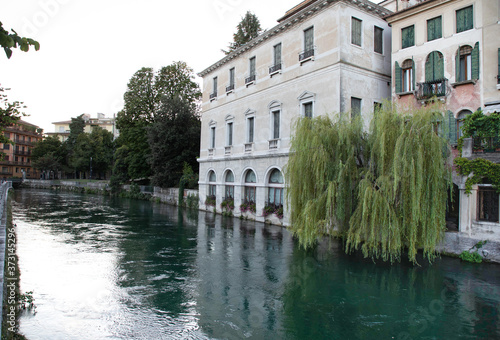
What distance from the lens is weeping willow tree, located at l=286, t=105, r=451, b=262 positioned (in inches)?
408

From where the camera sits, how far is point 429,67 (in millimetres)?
15141

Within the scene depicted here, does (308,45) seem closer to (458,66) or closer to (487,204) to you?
(458,66)

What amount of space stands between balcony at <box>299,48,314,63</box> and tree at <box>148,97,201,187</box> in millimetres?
18494

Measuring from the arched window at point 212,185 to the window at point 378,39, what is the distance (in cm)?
1530

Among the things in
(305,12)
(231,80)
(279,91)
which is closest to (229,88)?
(231,80)

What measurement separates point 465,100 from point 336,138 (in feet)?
20.1

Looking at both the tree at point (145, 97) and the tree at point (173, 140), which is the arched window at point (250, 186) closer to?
the tree at point (173, 140)

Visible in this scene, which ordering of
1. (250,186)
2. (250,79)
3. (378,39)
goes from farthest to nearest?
(250,79) → (250,186) → (378,39)

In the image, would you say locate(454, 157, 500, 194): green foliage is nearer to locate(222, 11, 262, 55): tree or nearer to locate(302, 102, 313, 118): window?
locate(302, 102, 313, 118): window

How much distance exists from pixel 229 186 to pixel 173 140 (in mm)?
11825

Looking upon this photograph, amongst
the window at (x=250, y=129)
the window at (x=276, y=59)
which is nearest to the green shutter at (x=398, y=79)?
the window at (x=276, y=59)

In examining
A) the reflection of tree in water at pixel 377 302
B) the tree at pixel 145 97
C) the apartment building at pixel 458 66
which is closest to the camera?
the reflection of tree in water at pixel 377 302

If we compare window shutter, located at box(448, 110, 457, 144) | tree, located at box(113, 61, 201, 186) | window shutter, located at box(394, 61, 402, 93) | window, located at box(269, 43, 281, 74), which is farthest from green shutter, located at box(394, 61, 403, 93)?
tree, located at box(113, 61, 201, 186)

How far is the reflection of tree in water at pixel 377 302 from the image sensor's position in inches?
282
